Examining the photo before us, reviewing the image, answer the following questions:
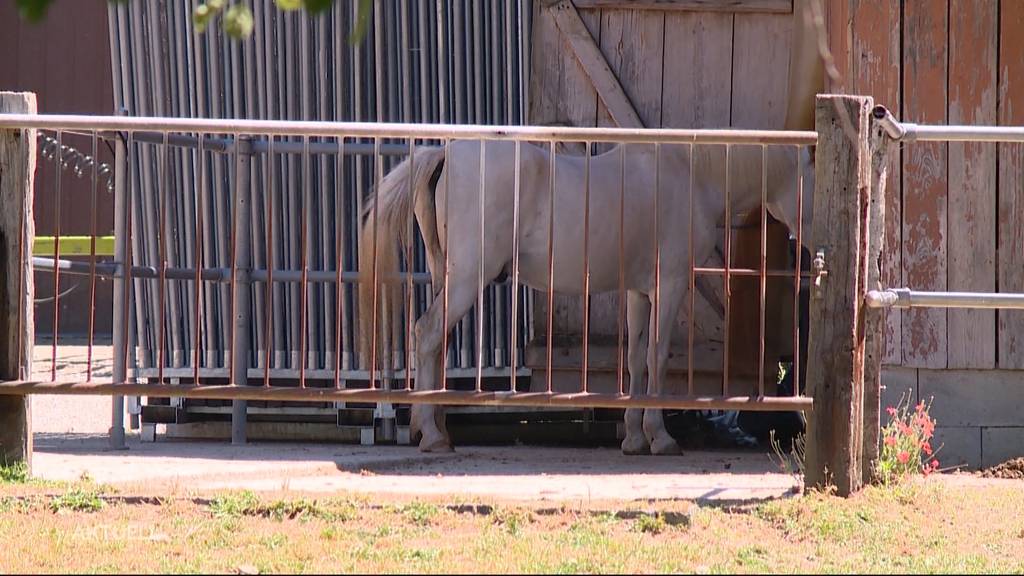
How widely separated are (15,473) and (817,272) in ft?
10.8

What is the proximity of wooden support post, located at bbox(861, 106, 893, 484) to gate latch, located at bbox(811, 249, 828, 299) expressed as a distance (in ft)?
0.77

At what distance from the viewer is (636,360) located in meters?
7.68

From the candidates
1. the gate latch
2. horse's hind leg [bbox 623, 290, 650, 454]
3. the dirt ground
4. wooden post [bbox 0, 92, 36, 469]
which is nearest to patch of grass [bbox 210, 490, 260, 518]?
the dirt ground

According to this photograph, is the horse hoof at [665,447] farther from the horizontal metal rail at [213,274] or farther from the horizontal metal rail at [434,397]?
the horizontal metal rail at [434,397]

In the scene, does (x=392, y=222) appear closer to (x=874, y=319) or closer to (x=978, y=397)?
(x=874, y=319)

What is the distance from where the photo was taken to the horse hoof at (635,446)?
7.35m

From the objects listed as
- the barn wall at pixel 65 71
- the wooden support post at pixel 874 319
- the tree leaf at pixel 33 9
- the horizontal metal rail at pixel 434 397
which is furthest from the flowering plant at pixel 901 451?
the barn wall at pixel 65 71

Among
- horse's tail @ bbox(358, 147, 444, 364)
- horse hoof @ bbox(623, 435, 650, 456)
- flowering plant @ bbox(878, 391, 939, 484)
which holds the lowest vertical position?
horse hoof @ bbox(623, 435, 650, 456)

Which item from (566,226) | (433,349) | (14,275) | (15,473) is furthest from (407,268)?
(15,473)

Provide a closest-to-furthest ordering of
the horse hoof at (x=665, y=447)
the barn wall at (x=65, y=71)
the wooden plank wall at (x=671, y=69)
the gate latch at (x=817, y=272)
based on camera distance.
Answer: the gate latch at (x=817, y=272), the horse hoof at (x=665, y=447), the wooden plank wall at (x=671, y=69), the barn wall at (x=65, y=71)

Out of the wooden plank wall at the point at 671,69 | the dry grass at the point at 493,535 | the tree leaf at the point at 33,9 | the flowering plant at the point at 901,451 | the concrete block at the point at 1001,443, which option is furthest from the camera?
the wooden plank wall at the point at 671,69

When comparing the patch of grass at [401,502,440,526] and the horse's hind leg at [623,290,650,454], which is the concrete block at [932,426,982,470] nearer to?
the horse's hind leg at [623,290,650,454]

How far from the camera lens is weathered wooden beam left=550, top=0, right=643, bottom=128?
8.09 m

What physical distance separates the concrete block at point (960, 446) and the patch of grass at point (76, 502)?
4133mm
